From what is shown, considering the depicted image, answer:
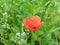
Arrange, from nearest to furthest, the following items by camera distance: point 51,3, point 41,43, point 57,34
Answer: point 41,43
point 57,34
point 51,3

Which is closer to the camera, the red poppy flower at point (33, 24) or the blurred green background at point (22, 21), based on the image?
the red poppy flower at point (33, 24)

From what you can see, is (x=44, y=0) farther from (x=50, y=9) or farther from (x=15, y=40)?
(x=15, y=40)

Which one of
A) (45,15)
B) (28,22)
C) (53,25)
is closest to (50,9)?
(45,15)

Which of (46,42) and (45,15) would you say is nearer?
(46,42)

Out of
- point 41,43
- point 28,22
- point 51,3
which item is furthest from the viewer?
point 51,3

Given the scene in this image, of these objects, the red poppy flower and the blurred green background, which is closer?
the red poppy flower

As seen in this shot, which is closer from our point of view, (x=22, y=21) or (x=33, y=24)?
(x=33, y=24)

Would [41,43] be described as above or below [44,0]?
below

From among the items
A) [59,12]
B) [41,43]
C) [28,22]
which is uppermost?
[59,12]
